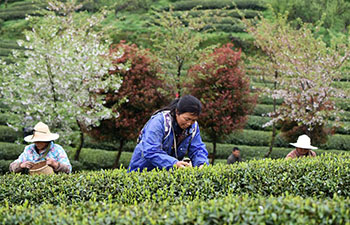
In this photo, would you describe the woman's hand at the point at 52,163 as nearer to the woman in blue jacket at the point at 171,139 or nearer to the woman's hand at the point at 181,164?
the woman in blue jacket at the point at 171,139

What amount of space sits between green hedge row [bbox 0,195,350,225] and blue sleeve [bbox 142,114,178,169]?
4.14 feet

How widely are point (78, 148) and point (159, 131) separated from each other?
832 centimetres

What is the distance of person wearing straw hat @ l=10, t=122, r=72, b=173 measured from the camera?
5100 mm

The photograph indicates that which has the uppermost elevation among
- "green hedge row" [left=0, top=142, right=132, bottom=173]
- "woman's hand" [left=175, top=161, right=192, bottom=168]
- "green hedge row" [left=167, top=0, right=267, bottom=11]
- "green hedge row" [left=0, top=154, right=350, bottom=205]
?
"green hedge row" [left=167, top=0, right=267, bottom=11]

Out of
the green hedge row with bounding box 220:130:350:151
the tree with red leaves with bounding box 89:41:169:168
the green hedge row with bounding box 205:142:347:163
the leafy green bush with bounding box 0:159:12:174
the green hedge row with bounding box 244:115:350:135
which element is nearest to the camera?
the leafy green bush with bounding box 0:159:12:174

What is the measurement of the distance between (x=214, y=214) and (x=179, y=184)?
4.51 feet

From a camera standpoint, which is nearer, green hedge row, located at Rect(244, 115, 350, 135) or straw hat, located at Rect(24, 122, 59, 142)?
straw hat, located at Rect(24, 122, 59, 142)

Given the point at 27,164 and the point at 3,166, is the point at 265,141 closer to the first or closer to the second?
the point at 3,166

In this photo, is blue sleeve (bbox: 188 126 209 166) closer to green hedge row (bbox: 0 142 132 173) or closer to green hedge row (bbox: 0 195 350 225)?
green hedge row (bbox: 0 195 350 225)

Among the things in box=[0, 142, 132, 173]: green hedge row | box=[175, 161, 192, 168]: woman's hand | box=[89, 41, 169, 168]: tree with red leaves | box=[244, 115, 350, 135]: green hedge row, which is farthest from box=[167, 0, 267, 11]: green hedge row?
box=[175, 161, 192, 168]: woman's hand

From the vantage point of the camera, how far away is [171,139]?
452cm

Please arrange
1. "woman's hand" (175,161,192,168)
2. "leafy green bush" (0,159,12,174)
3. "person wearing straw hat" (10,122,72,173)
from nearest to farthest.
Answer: "woman's hand" (175,161,192,168) < "person wearing straw hat" (10,122,72,173) < "leafy green bush" (0,159,12,174)

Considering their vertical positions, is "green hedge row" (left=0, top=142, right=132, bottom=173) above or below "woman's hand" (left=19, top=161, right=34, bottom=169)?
below

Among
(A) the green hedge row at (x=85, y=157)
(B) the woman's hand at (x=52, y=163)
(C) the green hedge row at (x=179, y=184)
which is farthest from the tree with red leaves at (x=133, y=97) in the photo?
(C) the green hedge row at (x=179, y=184)
